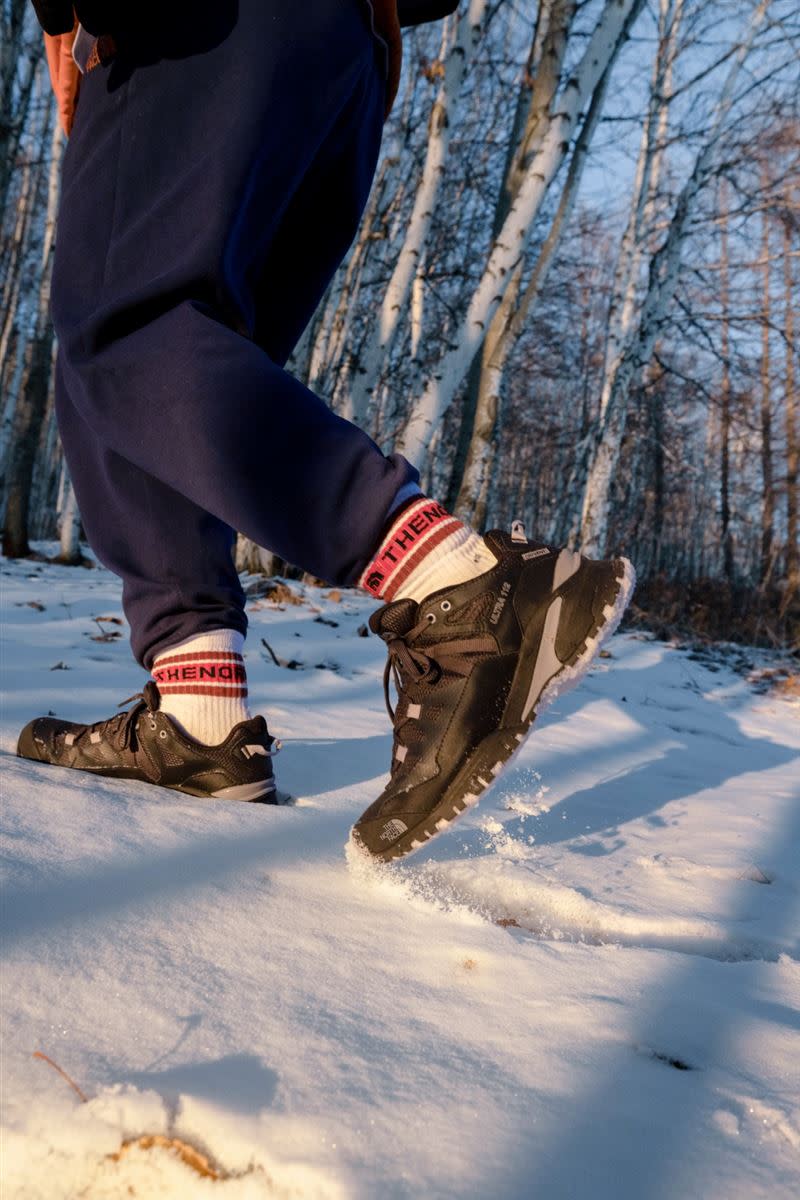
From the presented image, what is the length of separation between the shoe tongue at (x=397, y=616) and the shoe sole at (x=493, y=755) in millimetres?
169

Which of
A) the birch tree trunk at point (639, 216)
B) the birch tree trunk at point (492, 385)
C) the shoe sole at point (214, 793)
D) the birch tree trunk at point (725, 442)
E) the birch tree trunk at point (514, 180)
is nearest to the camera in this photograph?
the shoe sole at point (214, 793)

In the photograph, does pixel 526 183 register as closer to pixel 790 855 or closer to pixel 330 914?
pixel 790 855

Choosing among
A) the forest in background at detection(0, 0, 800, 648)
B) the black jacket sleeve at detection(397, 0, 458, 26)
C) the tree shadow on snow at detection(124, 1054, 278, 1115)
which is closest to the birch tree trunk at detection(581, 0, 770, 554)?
the forest in background at detection(0, 0, 800, 648)

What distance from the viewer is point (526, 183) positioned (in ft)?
15.0

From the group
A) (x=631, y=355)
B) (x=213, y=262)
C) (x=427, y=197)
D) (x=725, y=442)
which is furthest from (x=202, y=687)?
(x=725, y=442)

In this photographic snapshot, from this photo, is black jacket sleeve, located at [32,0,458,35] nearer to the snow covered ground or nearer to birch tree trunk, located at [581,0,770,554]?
the snow covered ground

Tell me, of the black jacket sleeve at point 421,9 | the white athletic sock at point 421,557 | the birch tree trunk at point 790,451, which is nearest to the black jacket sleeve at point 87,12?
the black jacket sleeve at point 421,9

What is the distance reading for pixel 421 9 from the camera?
1143 mm

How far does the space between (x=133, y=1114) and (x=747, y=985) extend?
0.56 metres

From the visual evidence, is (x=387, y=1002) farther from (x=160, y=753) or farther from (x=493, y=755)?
(x=160, y=753)

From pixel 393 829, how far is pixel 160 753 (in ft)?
1.43

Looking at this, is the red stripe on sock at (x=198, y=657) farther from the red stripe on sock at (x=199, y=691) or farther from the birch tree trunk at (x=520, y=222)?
the birch tree trunk at (x=520, y=222)

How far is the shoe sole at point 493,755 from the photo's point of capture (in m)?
0.89

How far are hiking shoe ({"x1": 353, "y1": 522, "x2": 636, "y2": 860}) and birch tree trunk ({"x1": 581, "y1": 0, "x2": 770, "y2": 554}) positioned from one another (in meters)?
6.89
